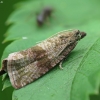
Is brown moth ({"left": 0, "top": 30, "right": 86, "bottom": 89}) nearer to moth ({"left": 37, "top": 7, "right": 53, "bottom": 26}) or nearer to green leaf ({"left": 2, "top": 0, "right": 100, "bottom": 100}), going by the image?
green leaf ({"left": 2, "top": 0, "right": 100, "bottom": 100})

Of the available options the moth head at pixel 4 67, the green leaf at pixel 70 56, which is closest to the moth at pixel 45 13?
the green leaf at pixel 70 56

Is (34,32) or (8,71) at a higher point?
(8,71)

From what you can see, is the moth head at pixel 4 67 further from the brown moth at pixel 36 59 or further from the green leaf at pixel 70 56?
the green leaf at pixel 70 56

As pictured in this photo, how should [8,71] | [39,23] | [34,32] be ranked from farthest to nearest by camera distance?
[39,23] < [34,32] < [8,71]

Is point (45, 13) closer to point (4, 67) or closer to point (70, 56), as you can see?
point (70, 56)

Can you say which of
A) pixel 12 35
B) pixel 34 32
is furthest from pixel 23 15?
pixel 12 35

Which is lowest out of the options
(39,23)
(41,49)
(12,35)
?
(39,23)

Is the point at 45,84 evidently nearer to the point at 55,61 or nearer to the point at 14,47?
the point at 55,61

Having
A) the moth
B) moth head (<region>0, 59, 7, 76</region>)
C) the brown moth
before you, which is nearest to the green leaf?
the brown moth
